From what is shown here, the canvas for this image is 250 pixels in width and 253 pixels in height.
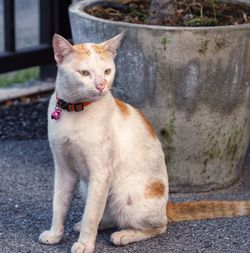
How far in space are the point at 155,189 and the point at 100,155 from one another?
402 mm

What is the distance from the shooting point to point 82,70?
3.57 meters

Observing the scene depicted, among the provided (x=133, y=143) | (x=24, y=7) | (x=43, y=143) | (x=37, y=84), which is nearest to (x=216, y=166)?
(x=133, y=143)

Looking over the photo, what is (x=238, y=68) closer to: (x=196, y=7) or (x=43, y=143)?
(x=196, y=7)

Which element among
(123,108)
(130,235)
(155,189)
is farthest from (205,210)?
(123,108)

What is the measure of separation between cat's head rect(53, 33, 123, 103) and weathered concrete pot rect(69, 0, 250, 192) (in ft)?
2.29

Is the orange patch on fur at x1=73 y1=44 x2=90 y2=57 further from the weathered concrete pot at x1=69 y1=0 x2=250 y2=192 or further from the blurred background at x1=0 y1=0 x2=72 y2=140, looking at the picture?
the blurred background at x1=0 y1=0 x2=72 y2=140

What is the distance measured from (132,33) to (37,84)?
262cm

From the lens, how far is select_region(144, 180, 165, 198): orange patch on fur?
3938 mm

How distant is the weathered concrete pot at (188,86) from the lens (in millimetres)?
4344

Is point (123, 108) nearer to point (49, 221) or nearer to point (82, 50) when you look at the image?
point (82, 50)

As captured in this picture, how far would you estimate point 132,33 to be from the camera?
14.3 ft

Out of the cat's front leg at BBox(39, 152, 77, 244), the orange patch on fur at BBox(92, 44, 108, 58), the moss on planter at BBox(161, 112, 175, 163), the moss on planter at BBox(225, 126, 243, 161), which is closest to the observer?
the orange patch on fur at BBox(92, 44, 108, 58)

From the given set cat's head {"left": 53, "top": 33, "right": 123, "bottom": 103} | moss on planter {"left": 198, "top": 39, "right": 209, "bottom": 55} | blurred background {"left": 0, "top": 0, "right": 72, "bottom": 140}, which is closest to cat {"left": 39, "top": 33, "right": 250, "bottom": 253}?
cat's head {"left": 53, "top": 33, "right": 123, "bottom": 103}

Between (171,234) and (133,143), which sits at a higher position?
(133,143)
